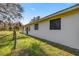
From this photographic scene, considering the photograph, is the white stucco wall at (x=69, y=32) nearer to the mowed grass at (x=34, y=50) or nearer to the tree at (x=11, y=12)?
the mowed grass at (x=34, y=50)

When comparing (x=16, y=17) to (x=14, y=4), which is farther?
(x=16, y=17)

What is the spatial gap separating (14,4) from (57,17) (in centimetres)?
431

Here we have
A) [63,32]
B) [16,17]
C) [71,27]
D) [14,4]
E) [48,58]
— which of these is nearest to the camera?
[48,58]

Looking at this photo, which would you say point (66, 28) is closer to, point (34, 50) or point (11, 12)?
point (34, 50)

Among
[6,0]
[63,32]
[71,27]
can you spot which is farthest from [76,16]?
[6,0]

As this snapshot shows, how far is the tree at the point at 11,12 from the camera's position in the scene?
1580 cm

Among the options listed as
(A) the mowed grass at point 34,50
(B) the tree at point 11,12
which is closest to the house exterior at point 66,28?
(A) the mowed grass at point 34,50

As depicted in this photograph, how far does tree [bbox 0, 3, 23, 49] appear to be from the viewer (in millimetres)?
15802

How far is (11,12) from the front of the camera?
16234 millimetres

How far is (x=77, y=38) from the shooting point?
35.6 ft

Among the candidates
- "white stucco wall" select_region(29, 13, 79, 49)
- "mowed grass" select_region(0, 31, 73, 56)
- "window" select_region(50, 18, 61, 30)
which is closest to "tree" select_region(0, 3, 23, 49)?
"mowed grass" select_region(0, 31, 73, 56)

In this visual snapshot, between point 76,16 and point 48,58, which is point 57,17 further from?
point 48,58

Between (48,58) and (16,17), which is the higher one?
(16,17)

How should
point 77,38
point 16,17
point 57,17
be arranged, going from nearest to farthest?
point 77,38, point 57,17, point 16,17
